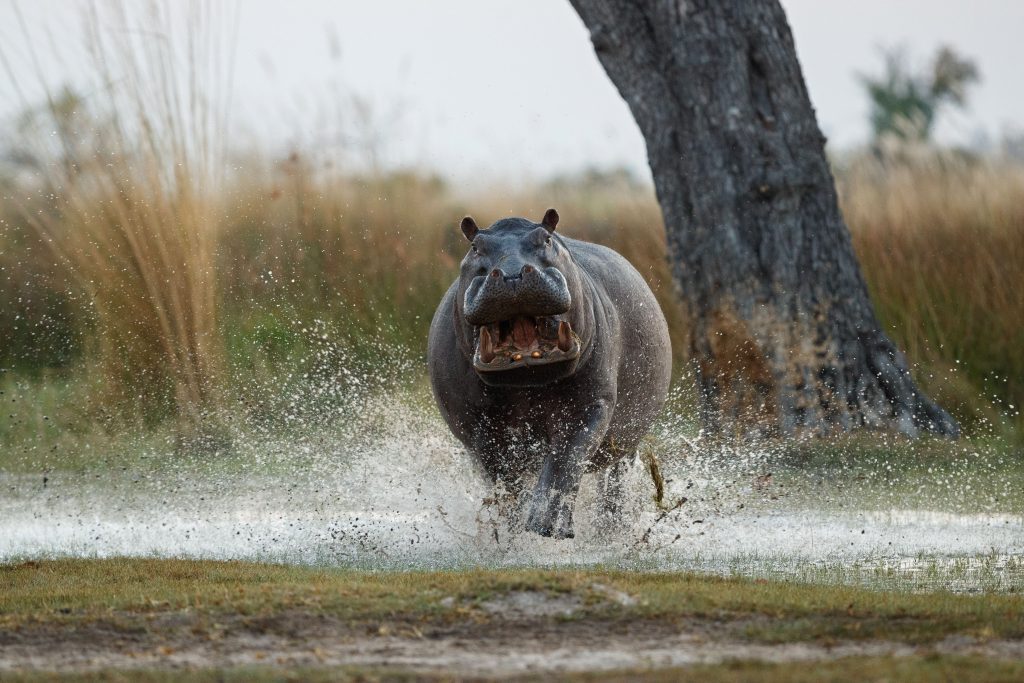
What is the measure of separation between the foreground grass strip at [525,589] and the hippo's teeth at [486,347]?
865 millimetres

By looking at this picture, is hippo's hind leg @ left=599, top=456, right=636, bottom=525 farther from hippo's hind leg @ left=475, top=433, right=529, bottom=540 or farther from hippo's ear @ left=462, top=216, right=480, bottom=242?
hippo's ear @ left=462, top=216, right=480, bottom=242

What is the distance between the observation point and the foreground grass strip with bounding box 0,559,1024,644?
13.3 ft

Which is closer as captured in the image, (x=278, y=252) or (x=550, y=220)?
(x=550, y=220)

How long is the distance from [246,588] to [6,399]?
245 inches

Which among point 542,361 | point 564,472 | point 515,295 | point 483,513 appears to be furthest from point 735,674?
point 483,513

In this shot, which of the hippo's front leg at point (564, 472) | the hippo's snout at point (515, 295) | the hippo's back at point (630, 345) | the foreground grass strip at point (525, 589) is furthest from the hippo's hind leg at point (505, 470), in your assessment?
the foreground grass strip at point (525, 589)

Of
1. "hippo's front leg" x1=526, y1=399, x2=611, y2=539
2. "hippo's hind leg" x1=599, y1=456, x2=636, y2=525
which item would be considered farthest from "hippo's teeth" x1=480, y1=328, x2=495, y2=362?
"hippo's hind leg" x1=599, y1=456, x2=636, y2=525

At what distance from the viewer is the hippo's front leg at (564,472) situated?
219 inches

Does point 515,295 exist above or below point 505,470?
above

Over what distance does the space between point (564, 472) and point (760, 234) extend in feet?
14.8

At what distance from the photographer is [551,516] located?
5582mm

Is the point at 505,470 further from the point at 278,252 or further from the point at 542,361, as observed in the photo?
the point at 278,252

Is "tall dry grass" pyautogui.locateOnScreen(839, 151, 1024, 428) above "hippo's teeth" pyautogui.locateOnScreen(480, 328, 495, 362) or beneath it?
above

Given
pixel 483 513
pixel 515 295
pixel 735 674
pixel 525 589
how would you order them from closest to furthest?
pixel 735 674
pixel 525 589
pixel 515 295
pixel 483 513
